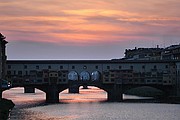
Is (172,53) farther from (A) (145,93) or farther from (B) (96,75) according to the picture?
(B) (96,75)

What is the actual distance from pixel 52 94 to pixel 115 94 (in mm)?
13057

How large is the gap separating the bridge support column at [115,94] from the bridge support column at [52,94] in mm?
11137

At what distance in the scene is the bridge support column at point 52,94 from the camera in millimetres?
115463

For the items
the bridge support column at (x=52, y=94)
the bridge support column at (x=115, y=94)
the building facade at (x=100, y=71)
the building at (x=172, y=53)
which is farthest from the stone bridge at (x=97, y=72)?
the building at (x=172, y=53)

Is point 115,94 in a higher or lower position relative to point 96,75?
lower

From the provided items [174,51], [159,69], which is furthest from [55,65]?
[174,51]

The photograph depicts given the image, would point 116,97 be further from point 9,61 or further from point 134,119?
point 134,119

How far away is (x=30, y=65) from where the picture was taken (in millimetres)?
123188

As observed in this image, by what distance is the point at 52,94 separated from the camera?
384ft

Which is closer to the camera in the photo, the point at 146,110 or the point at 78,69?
the point at 146,110

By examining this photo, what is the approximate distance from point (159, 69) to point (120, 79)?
9184mm

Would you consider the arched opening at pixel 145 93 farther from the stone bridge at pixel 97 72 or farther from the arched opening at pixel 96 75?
the arched opening at pixel 96 75

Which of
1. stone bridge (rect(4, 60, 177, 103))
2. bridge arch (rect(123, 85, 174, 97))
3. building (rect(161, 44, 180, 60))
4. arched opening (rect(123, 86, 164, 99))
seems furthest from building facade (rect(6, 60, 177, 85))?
building (rect(161, 44, 180, 60))

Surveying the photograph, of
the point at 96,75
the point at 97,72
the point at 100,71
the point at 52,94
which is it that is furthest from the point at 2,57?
the point at 96,75
